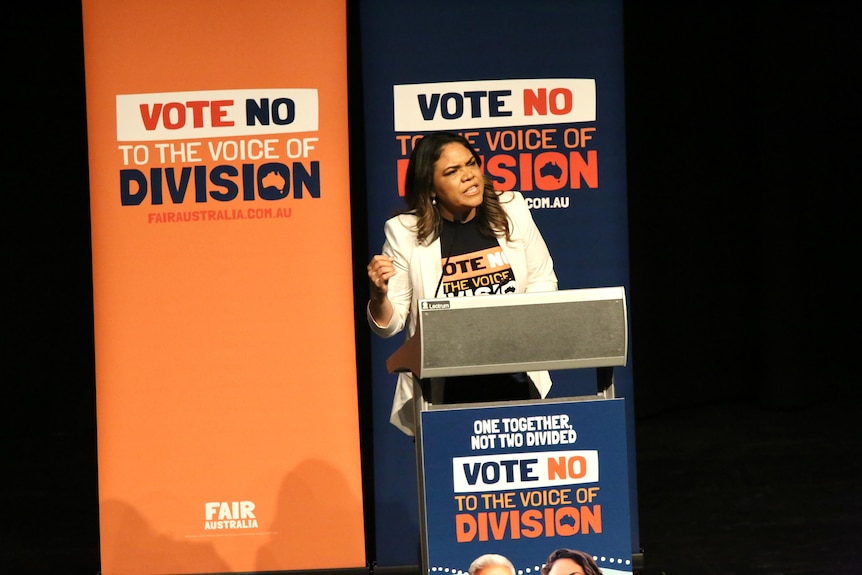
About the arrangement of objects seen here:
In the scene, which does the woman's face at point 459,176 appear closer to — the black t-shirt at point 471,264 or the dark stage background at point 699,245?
the black t-shirt at point 471,264

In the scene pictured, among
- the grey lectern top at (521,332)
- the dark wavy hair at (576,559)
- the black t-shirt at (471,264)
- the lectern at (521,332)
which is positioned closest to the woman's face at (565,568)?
the dark wavy hair at (576,559)

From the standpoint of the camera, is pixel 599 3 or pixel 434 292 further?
pixel 599 3

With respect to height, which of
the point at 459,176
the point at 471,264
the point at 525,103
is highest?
the point at 525,103

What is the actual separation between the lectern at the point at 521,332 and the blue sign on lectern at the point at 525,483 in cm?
10

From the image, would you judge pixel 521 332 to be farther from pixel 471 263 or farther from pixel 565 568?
pixel 471 263

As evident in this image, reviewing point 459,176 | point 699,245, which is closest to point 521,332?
point 459,176

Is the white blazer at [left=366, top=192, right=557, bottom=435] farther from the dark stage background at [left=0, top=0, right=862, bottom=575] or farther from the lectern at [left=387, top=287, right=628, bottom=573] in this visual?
the dark stage background at [left=0, top=0, right=862, bottom=575]

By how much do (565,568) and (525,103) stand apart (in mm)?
1798

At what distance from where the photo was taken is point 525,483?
2.16m

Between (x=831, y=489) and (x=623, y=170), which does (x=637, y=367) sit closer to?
(x=831, y=489)

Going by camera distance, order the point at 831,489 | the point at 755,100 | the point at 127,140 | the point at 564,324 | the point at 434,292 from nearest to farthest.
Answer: the point at 564,324 < the point at 434,292 < the point at 127,140 < the point at 831,489 < the point at 755,100

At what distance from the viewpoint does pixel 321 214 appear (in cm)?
349

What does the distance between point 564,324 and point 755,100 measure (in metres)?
4.11

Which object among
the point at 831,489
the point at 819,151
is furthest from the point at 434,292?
the point at 819,151
